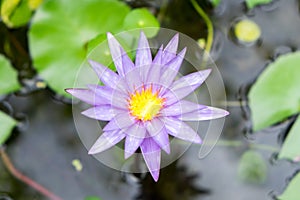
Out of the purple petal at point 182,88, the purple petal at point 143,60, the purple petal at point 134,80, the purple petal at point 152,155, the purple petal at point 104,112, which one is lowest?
the purple petal at point 152,155

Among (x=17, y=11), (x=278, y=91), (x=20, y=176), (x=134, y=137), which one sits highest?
(x=17, y=11)

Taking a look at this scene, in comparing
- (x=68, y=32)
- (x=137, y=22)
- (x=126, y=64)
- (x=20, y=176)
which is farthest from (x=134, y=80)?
(x=20, y=176)

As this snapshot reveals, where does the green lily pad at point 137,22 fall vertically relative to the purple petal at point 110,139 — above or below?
above

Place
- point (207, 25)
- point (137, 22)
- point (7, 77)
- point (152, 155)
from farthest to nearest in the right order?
point (207, 25) → point (7, 77) → point (137, 22) → point (152, 155)

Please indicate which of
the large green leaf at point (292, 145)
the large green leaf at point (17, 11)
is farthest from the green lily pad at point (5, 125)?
the large green leaf at point (292, 145)

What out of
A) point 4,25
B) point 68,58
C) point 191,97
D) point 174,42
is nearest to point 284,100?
point 191,97

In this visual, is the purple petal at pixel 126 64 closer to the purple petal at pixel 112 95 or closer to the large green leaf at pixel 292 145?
the purple petal at pixel 112 95

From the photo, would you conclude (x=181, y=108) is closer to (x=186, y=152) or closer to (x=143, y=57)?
(x=143, y=57)
